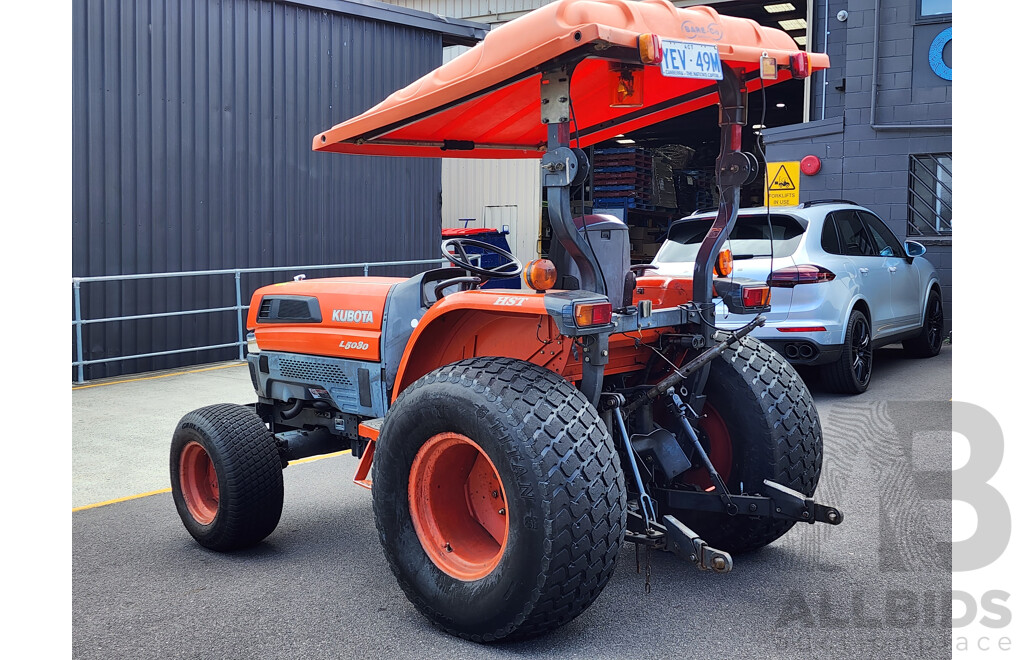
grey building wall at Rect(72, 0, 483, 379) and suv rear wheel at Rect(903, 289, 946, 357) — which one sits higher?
Result: grey building wall at Rect(72, 0, 483, 379)

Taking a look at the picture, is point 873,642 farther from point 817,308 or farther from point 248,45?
point 248,45

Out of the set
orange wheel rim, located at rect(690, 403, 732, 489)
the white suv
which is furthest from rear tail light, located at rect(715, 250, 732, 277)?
the white suv

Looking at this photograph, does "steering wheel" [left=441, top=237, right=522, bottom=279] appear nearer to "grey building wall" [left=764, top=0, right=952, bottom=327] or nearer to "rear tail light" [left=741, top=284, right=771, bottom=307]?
"rear tail light" [left=741, top=284, right=771, bottom=307]

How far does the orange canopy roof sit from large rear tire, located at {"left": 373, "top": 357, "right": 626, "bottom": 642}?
3.61 ft

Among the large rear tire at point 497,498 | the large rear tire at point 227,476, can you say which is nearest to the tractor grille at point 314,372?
the large rear tire at point 227,476

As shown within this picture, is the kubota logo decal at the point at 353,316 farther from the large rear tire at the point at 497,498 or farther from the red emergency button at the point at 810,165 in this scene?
the red emergency button at the point at 810,165

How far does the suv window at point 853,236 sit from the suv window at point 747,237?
566mm

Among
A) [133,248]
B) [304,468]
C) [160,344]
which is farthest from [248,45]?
[304,468]

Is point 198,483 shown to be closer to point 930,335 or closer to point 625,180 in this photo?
point 930,335

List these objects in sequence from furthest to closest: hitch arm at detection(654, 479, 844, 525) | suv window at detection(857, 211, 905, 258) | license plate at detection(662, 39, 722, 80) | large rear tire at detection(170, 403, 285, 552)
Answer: suv window at detection(857, 211, 905, 258) < large rear tire at detection(170, 403, 285, 552) < hitch arm at detection(654, 479, 844, 525) < license plate at detection(662, 39, 722, 80)

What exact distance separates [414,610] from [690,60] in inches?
99.9

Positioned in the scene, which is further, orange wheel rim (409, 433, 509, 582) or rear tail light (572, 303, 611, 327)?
orange wheel rim (409, 433, 509, 582)

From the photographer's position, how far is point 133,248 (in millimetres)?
11414

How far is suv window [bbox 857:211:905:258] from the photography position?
32.6ft
